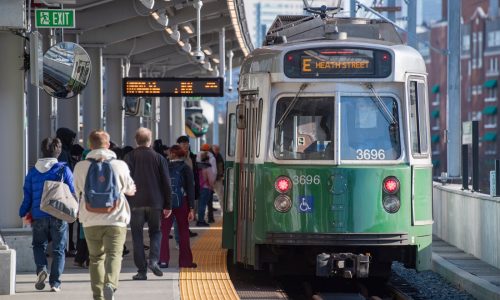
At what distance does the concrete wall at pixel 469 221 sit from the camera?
18.8m

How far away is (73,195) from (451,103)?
16582mm

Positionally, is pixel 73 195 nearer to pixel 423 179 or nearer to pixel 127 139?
pixel 423 179

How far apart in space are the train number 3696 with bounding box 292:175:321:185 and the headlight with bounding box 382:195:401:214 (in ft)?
2.69

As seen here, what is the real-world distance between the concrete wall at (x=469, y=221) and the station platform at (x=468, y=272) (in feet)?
0.55

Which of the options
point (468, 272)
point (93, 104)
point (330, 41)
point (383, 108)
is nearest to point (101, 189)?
point (383, 108)

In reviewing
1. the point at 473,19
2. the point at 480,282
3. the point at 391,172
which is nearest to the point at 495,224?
the point at 480,282

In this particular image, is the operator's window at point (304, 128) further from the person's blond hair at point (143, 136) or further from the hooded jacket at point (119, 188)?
the hooded jacket at point (119, 188)

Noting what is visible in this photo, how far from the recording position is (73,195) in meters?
14.5

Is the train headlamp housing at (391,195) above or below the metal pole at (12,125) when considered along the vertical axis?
below

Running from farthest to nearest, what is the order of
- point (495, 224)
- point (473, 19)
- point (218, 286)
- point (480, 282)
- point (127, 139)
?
point (473, 19) < point (127, 139) < point (495, 224) < point (480, 282) < point (218, 286)

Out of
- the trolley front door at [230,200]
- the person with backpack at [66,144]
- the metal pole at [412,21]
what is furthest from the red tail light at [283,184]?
the metal pole at [412,21]

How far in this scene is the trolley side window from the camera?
1591 cm

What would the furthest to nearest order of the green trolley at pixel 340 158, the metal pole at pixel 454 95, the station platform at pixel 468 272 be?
the metal pole at pixel 454 95 → the station platform at pixel 468 272 → the green trolley at pixel 340 158

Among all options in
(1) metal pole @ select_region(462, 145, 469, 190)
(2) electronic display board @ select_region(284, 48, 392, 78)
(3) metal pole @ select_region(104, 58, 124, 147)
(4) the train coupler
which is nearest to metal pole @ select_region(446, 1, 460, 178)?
(1) metal pole @ select_region(462, 145, 469, 190)
